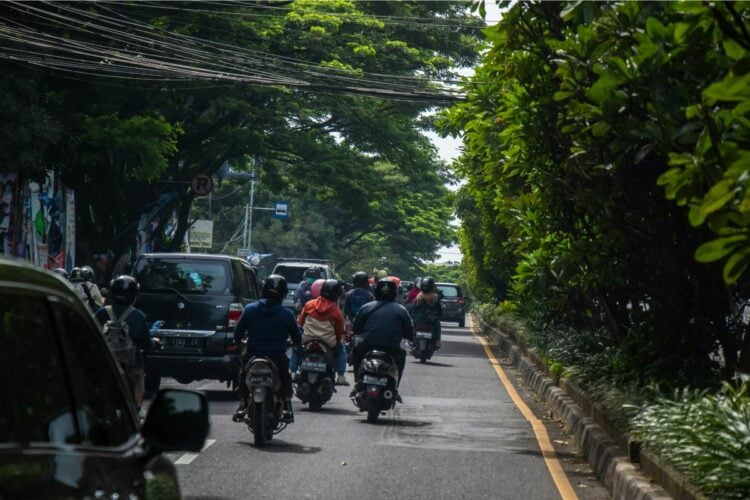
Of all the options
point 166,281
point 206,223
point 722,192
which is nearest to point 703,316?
point 166,281

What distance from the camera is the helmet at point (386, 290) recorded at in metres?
15.9

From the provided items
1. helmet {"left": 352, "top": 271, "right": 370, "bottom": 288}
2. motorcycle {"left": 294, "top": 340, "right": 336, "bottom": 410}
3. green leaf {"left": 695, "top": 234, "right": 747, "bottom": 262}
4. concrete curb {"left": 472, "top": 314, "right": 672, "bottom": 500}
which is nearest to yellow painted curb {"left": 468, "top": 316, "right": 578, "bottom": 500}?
concrete curb {"left": 472, "top": 314, "right": 672, "bottom": 500}

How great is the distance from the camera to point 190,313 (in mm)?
17016

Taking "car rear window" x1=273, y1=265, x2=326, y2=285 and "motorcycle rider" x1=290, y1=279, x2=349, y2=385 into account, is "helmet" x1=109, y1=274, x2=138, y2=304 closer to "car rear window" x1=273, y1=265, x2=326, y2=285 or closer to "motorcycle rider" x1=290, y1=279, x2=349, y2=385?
"motorcycle rider" x1=290, y1=279, x2=349, y2=385

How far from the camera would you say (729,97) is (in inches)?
179

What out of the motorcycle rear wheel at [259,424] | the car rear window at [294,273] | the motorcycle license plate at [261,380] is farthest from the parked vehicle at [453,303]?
the motorcycle rear wheel at [259,424]

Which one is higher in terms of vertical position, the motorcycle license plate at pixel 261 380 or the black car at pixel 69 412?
the black car at pixel 69 412

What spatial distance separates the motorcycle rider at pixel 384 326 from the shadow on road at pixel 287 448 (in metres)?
2.79

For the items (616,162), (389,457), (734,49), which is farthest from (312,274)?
(734,49)

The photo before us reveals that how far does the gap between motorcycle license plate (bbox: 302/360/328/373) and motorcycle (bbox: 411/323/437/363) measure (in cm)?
1118

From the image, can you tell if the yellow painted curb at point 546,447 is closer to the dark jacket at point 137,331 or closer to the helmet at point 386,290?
the helmet at point 386,290

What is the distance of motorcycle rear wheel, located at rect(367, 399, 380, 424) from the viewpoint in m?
15.1

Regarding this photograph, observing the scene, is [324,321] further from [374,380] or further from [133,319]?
[133,319]

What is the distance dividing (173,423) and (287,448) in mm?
8793
